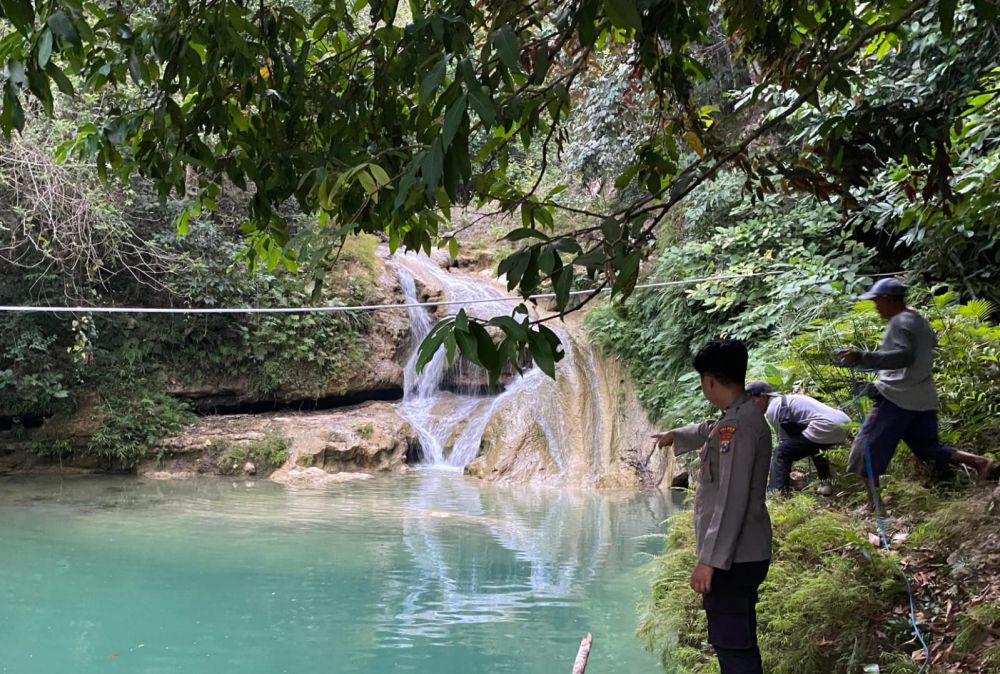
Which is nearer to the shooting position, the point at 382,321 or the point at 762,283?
the point at 762,283

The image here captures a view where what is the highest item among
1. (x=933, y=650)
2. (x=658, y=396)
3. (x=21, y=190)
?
(x=21, y=190)

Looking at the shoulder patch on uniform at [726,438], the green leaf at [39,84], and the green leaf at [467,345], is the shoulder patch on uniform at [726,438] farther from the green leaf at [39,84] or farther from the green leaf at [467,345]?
the green leaf at [39,84]

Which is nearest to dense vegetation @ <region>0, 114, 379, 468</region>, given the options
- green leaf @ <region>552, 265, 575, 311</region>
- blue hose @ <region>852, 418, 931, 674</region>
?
blue hose @ <region>852, 418, 931, 674</region>

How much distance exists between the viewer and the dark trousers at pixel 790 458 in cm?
588

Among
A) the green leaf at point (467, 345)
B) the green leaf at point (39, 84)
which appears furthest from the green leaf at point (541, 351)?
the green leaf at point (39, 84)

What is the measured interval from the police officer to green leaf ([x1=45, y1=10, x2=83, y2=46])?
235 centimetres

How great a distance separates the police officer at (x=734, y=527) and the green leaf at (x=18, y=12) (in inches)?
97.5

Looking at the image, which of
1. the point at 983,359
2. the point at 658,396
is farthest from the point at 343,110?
the point at 658,396

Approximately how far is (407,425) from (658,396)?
4693 millimetres

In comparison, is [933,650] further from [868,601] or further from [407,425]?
[407,425]

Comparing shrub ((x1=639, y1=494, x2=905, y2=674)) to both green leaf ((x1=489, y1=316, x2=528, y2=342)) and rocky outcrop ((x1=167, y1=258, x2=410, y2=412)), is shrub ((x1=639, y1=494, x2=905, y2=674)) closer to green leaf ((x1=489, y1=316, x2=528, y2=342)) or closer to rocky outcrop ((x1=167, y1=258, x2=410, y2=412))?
green leaf ((x1=489, y1=316, x2=528, y2=342))

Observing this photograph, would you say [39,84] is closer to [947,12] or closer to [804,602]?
[947,12]

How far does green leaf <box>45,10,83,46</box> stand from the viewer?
2.24 m

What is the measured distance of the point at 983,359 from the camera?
20.7 ft
